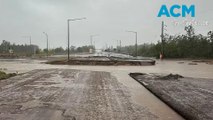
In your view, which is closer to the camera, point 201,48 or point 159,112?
point 159,112

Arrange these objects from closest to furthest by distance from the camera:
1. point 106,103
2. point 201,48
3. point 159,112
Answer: point 159,112
point 106,103
point 201,48

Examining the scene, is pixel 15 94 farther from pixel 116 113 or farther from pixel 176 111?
pixel 176 111

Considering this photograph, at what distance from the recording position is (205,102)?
37.5ft

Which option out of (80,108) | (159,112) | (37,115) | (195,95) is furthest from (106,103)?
(195,95)

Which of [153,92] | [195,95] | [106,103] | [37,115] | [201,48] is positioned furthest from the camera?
[201,48]

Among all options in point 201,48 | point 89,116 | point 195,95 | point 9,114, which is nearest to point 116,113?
point 89,116

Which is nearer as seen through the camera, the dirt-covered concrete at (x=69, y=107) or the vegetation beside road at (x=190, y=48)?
the dirt-covered concrete at (x=69, y=107)

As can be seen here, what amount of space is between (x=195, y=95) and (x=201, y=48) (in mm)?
61459

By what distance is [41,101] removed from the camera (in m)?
11.4

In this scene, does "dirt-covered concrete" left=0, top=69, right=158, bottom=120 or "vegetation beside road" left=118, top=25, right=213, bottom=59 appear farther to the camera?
"vegetation beside road" left=118, top=25, right=213, bottom=59

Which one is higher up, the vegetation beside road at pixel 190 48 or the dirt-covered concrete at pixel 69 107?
the vegetation beside road at pixel 190 48

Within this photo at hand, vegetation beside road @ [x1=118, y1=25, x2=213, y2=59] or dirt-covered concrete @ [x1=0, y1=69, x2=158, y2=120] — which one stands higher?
vegetation beside road @ [x1=118, y1=25, x2=213, y2=59]

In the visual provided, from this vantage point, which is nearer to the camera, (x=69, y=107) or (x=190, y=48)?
(x=69, y=107)

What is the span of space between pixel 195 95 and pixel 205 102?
1819 mm
